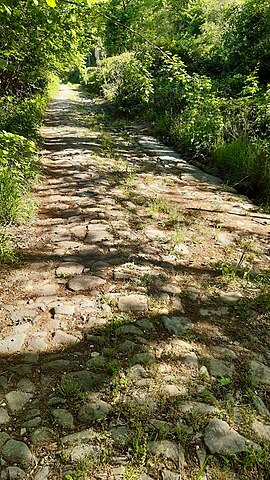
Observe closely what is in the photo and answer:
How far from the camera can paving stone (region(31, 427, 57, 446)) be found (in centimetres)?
167

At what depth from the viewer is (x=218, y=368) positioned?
2.21 metres

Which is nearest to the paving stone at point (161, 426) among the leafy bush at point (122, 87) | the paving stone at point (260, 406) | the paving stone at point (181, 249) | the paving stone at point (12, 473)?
the paving stone at point (260, 406)

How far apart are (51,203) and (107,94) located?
13.7 meters

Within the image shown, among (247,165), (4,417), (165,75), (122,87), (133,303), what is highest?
(165,75)

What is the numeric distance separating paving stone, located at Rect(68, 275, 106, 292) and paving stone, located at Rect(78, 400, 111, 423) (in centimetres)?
111

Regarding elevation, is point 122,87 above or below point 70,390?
above

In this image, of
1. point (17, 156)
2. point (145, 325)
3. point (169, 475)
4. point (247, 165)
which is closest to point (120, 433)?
point (169, 475)

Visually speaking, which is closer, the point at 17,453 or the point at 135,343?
the point at 17,453

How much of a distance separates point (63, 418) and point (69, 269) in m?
1.51

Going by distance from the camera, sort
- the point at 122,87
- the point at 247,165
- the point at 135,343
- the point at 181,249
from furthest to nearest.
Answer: the point at 122,87
the point at 247,165
the point at 181,249
the point at 135,343

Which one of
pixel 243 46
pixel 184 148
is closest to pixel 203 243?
pixel 184 148

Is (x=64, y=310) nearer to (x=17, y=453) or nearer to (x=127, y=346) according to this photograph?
(x=127, y=346)

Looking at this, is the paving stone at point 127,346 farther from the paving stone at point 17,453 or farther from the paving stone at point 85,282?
the paving stone at point 17,453

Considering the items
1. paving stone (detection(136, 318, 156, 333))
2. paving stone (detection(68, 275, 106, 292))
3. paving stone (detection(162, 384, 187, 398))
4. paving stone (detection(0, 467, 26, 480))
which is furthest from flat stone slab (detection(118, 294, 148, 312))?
paving stone (detection(0, 467, 26, 480))
